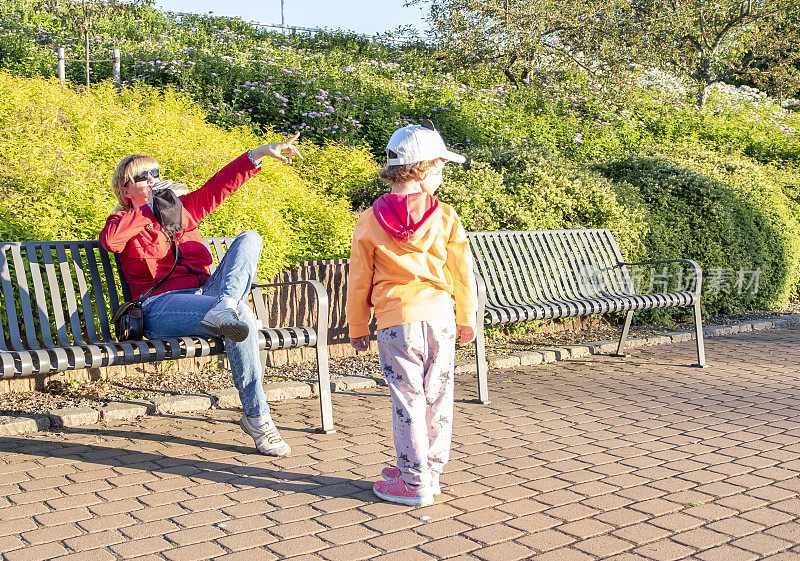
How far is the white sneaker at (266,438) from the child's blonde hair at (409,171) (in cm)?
148

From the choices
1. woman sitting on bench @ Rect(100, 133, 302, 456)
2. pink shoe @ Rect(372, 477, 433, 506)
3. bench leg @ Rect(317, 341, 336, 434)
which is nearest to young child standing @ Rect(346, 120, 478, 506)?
pink shoe @ Rect(372, 477, 433, 506)

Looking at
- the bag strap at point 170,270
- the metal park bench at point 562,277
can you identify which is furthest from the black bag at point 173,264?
the metal park bench at point 562,277

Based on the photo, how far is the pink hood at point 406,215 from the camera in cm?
366

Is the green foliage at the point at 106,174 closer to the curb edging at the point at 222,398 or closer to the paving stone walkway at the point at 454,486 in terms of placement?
the curb edging at the point at 222,398

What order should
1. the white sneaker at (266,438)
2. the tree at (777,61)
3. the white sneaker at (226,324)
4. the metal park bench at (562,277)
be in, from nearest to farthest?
1. the white sneaker at (226,324)
2. the white sneaker at (266,438)
3. the metal park bench at (562,277)
4. the tree at (777,61)

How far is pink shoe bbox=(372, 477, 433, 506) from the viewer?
11.9 feet

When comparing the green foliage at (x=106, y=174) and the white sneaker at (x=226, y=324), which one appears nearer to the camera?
the white sneaker at (x=226, y=324)

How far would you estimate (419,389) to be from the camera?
12.2 ft

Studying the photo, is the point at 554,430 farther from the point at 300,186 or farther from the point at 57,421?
the point at 300,186

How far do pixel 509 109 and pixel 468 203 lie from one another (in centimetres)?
780

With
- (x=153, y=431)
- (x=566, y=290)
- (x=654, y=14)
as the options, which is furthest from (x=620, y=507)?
(x=654, y=14)

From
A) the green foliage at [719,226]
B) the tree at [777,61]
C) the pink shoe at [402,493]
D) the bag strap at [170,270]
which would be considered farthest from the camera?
the tree at [777,61]

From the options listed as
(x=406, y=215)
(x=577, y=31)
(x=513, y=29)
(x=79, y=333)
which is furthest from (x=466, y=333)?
(x=577, y=31)

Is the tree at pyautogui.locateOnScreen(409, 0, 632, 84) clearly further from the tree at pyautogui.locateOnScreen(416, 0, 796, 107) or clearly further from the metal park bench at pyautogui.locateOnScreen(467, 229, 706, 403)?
the metal park bench at pyautogui.locateOnScreen(467, 229, 706, 403)
